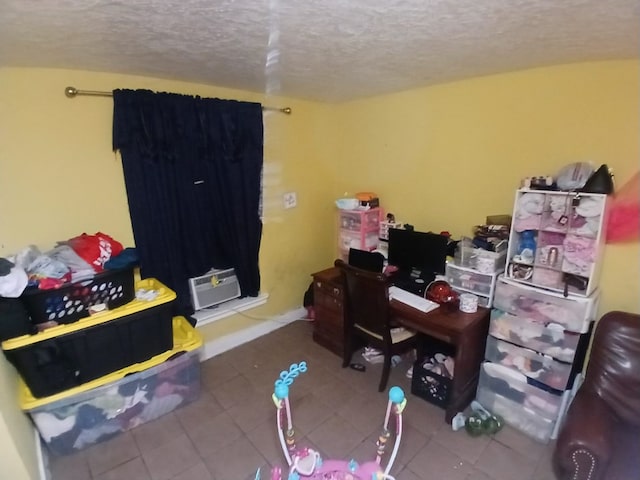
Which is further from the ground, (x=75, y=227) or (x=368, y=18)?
(x=368, y=18)

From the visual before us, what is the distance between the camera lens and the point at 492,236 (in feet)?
6.67

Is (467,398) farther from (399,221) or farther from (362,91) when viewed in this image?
(362,91)

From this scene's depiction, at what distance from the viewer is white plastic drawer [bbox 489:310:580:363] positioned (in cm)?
170

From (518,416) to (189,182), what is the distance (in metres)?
2.59

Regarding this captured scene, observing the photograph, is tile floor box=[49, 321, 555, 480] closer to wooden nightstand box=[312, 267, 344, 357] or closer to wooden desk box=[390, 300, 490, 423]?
wooden desk box=[390, 300, 490, 423]

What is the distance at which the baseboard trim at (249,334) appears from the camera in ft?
8.61

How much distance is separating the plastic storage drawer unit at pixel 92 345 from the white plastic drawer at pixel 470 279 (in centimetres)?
182

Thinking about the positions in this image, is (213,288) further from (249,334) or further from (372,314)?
(372,314)

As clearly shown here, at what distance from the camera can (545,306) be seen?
5.78ft

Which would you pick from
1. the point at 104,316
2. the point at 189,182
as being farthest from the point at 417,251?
the point at 104,316

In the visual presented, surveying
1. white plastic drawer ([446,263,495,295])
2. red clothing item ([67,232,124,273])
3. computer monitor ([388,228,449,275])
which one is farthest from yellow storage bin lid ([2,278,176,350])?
white plastic drawer ([446,263,495,295])

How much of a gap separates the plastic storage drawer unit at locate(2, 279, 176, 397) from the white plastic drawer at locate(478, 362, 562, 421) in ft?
6.57

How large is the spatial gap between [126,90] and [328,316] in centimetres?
209

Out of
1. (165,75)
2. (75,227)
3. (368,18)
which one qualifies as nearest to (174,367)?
(75,227)
